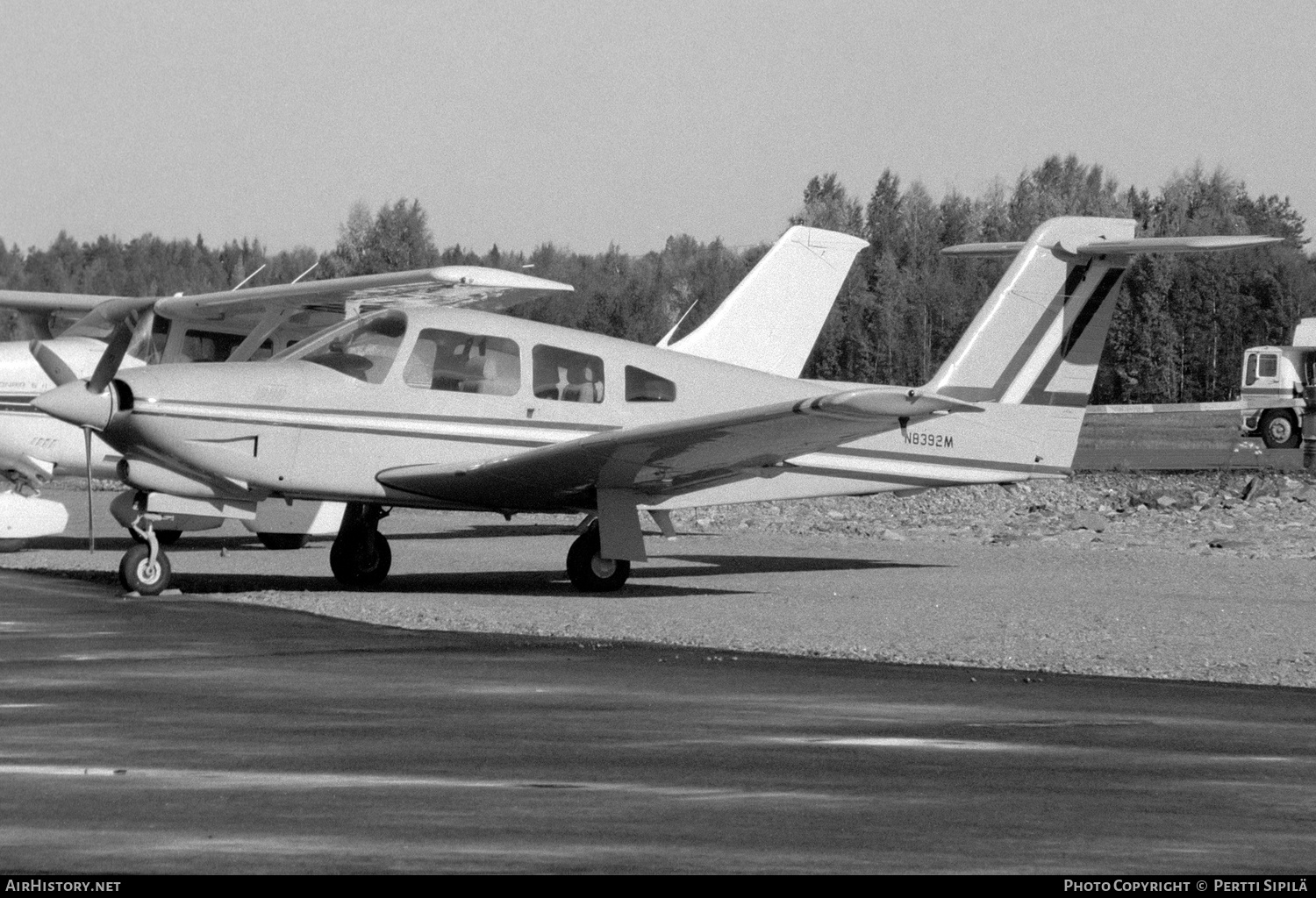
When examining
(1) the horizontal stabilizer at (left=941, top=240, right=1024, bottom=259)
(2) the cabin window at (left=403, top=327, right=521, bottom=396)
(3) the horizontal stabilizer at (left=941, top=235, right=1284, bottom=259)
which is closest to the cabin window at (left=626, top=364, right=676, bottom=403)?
(2) the cabin window at (left=403, top=327, right=521, bottom=396)

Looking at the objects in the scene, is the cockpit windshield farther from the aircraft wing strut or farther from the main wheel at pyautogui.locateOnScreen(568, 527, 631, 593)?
the main wheel at pyautogui.locateOnScreen(568, 527, 631, 593)

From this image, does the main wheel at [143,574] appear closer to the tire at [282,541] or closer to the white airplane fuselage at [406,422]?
the white airplane fuselage at [406,422]

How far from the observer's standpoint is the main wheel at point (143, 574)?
555 inches

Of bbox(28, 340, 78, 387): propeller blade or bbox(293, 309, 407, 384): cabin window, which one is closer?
bbox(293, 309, 407, 384): cabin window

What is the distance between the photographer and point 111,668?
31.3 ft

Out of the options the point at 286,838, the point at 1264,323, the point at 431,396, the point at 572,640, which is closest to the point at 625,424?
the point at 431,396

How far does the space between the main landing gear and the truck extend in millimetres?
31427

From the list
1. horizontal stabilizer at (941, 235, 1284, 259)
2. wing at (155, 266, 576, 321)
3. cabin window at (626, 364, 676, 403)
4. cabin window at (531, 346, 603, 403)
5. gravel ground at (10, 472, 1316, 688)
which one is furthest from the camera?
wing at (155, 266, 576, 321)

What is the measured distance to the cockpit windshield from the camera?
47.6ft

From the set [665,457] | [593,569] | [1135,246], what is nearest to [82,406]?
[593,569]

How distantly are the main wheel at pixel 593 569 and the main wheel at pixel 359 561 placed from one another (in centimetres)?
167

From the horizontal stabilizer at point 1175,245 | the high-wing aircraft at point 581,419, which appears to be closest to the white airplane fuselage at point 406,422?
the high-wing aircraft at point 581,419

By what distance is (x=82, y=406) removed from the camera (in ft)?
45.5
